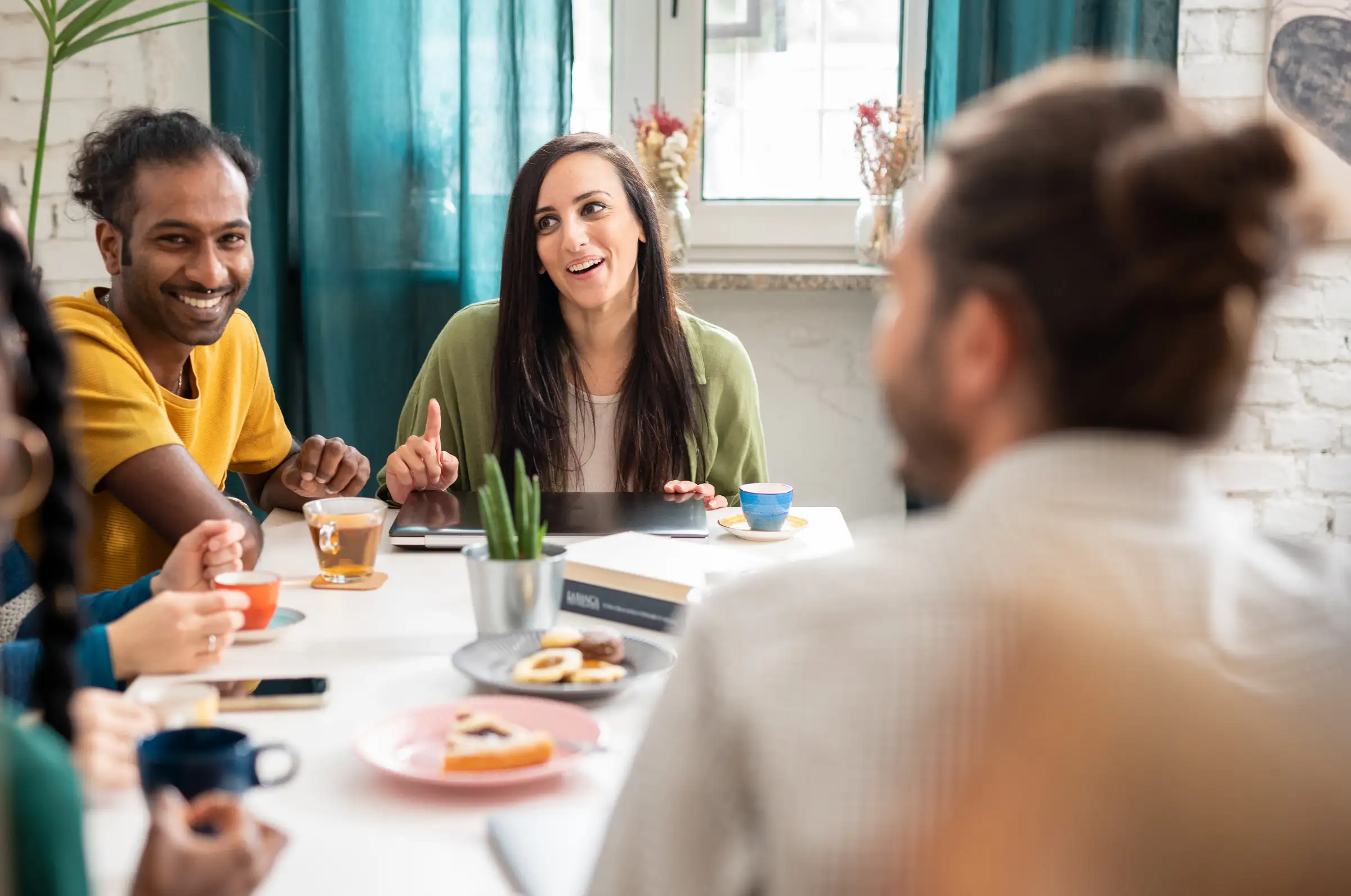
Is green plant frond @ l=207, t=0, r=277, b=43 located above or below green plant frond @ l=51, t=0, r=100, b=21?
above

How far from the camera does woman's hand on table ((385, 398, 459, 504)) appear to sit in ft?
6.00

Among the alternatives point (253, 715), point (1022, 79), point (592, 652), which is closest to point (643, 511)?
point (592, 652)

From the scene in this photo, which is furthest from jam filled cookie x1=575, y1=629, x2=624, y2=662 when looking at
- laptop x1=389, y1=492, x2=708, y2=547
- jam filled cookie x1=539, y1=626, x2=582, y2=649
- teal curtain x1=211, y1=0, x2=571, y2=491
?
teal curtain x1=211, y1=0, x2=571, y2=491

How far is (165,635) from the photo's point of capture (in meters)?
1.14

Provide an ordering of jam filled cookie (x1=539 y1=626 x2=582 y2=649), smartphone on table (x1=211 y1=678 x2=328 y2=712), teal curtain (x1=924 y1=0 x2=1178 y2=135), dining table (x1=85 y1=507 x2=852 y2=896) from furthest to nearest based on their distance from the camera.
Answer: teal curtain (x1=924 y1=0 x2=1178 y2=135), jam filled cookie (x1=539 y1=626 x2=582 y2=649), smartphone on table (x1=211 y1=678 x2=328 y2=712), dining table (x1=85 y1=507 x2=852 y2=896)

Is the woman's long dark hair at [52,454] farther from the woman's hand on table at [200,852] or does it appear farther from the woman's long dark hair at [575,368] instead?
the woman's long dark hair at [575,368]

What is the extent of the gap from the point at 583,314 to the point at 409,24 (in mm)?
830

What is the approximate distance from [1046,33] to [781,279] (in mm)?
733

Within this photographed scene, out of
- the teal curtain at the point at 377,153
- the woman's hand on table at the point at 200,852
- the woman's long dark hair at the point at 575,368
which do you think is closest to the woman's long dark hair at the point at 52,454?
the woman's hand on table at the point at 200,852

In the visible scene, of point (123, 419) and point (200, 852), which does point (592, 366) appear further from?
point (200, 852)

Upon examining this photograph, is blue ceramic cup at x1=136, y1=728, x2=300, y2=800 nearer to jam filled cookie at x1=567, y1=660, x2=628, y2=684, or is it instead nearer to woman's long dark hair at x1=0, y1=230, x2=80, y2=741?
woman's long dark hair at x1=0, y1=230, x2=80, y2=741

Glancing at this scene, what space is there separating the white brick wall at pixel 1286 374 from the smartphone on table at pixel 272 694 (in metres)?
2.09

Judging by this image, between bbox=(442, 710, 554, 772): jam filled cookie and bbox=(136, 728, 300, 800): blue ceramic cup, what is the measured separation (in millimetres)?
139

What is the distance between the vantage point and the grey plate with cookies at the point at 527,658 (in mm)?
1075
